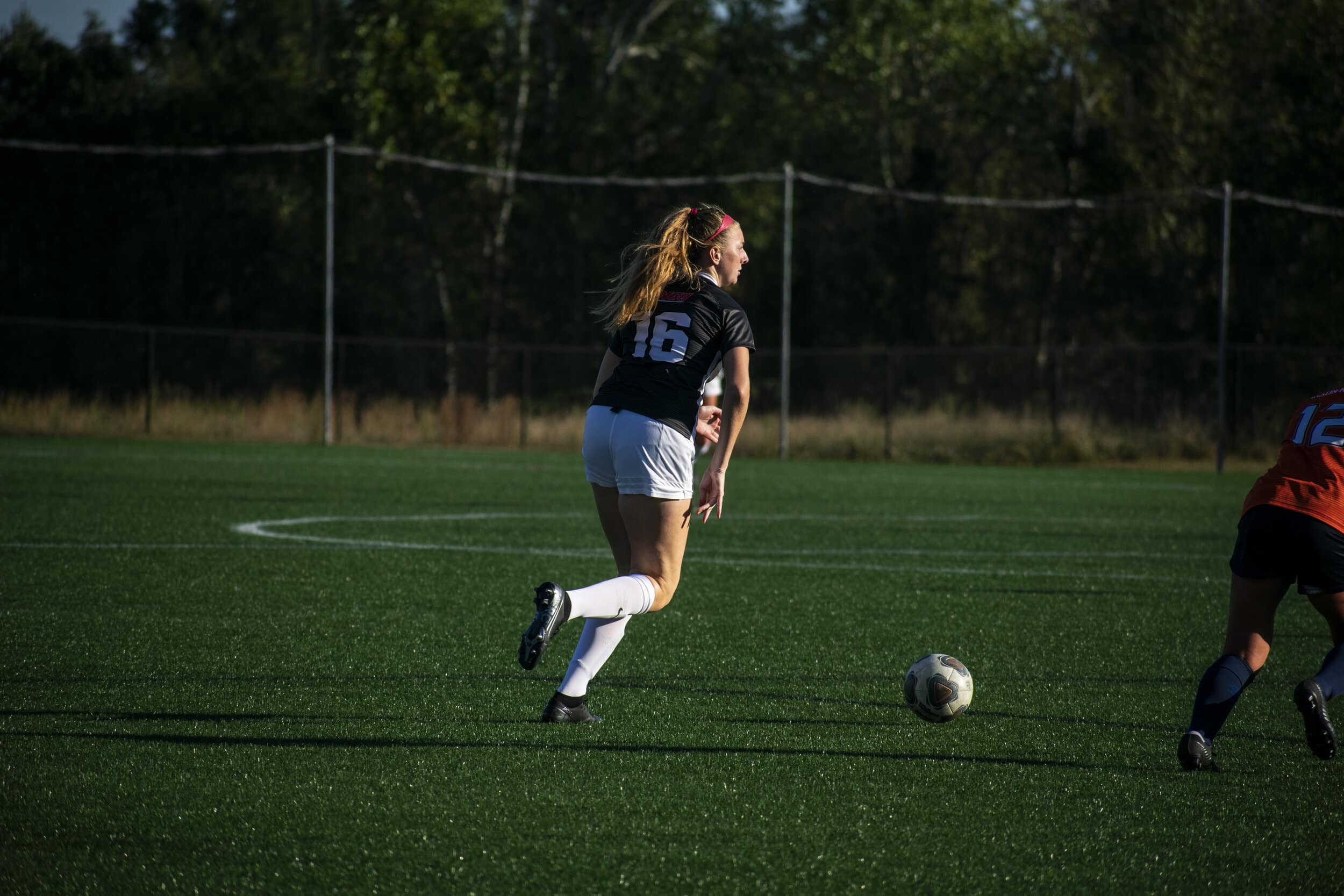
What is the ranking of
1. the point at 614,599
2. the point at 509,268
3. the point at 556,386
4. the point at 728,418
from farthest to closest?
the point at 509,268
the point at 556,386
the point at 728,418
the point at 614,599

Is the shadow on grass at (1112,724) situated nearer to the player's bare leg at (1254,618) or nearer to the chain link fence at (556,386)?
the player's bare leg at (1254,618)

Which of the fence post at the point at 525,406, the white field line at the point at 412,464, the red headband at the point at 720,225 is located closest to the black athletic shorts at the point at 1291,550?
the red headband at the point at 720,225

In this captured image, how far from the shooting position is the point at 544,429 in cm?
2702

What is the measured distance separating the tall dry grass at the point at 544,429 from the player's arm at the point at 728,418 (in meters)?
20.3

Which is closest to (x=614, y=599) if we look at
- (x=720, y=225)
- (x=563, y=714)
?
(x=563, y=714)

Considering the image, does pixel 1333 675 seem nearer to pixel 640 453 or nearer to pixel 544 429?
pixel 640 453

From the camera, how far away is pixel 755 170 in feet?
133

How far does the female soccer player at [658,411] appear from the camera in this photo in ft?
16.8

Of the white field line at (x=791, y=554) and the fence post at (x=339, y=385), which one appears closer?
the white field line at (x=791, y=554)

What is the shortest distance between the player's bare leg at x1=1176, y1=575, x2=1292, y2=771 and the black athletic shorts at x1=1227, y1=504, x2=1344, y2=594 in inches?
2.3

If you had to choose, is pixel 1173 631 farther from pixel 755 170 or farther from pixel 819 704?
pixel 755 170

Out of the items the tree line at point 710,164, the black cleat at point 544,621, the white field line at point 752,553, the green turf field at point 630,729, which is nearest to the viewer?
the green turf field at point 630,729

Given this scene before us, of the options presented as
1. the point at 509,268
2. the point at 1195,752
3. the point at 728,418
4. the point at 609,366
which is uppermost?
the point at 509,268

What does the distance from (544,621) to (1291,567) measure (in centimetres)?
241
